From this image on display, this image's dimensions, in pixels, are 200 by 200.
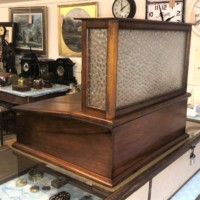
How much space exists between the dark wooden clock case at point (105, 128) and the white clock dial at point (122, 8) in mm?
1781

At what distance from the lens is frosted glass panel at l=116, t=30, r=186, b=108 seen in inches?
35.0

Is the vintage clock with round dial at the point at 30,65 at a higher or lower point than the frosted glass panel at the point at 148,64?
lower

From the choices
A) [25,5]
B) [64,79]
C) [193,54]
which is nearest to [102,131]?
[193,54]

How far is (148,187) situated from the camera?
3.40ft

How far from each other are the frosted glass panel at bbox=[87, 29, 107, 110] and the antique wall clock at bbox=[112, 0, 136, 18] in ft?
6.90

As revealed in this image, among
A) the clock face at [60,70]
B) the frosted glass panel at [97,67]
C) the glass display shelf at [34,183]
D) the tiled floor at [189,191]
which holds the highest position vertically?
the frosted glass panel at [97,67]

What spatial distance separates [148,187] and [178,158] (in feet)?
0.81

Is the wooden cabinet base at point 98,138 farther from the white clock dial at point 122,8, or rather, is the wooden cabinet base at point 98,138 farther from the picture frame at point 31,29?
the picture frame at point 31,29

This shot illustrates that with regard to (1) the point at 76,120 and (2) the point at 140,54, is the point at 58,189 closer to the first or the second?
(1) the point at 76,120

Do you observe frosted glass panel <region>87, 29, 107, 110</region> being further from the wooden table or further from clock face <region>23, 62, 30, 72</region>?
clock face <region>23, 62, 30, 72</region>

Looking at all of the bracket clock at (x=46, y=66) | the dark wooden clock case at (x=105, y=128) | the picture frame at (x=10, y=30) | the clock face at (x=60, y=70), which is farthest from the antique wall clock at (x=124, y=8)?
the picture frame at (x=10, y=30)

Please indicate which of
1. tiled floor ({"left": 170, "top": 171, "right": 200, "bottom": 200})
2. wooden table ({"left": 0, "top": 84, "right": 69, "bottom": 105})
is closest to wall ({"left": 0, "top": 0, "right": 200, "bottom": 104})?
wooden table ({"left": 0, "top": 84, "right": 69, "bottom": 105})

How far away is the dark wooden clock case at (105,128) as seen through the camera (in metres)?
0.88

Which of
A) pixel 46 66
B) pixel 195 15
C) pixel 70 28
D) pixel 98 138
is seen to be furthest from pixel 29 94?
pixel 98 138
